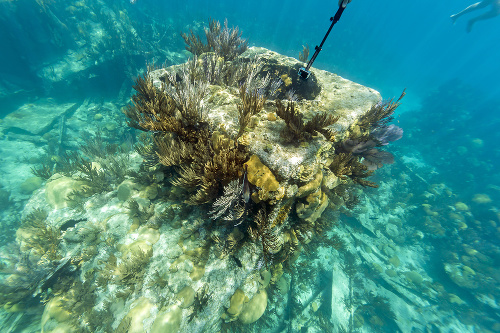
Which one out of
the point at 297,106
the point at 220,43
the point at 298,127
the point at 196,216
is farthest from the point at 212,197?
the point at 220,43

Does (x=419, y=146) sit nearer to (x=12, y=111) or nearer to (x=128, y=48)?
(x=128, y=48)

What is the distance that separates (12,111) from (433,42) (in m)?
131

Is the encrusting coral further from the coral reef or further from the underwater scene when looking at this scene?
the coral reef

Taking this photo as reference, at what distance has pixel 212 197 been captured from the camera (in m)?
3.55

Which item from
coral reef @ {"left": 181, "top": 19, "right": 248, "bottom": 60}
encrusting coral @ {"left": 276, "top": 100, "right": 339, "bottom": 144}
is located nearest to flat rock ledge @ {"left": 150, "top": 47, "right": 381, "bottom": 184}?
encrusting coral @ {"left": 276, "top": 100, "right": 339, "bottom": 144}

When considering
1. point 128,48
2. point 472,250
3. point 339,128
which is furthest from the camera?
point 128,48

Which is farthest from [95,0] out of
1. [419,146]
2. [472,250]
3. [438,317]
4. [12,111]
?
[419,146]

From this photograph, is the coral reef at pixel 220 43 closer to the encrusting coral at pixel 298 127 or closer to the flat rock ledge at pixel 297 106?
the flat rock ledge at pixel 297 106

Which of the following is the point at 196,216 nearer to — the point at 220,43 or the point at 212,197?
the point at 212,197

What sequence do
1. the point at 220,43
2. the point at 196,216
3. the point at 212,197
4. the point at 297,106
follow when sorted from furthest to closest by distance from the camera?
1. the point at 220,43
2. the point at 297,106
3. the point at 196,216
4. the point at 212,197

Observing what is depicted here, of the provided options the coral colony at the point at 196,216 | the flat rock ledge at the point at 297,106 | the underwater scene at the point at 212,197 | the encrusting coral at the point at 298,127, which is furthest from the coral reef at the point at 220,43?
the encrusting coral at the point at 298,127

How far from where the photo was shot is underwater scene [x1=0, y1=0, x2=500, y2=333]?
361 cm

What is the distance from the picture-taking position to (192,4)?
102 feet

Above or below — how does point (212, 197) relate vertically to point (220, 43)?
below
